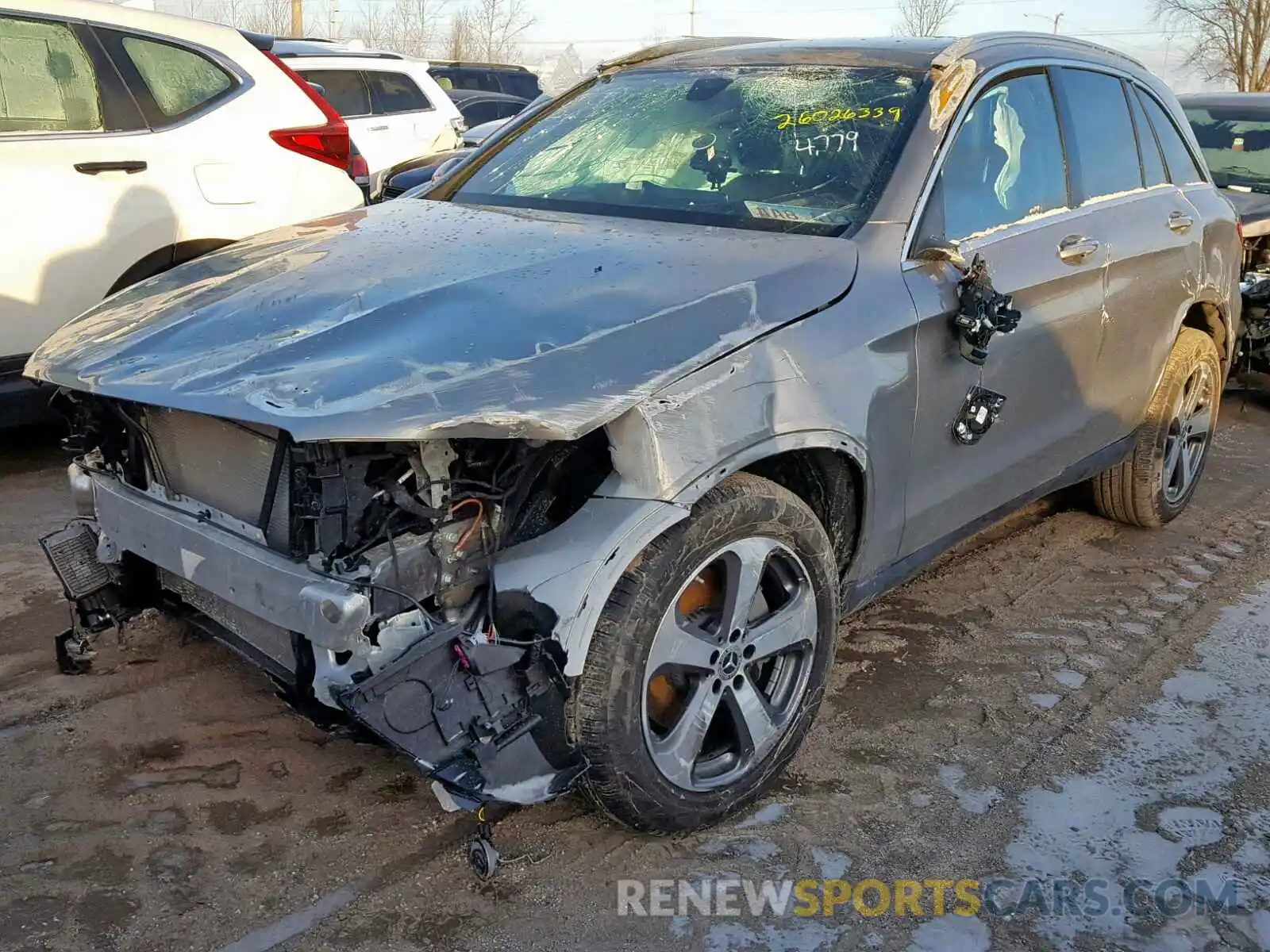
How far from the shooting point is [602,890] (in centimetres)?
252

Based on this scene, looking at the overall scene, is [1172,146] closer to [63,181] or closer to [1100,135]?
[1100,135]

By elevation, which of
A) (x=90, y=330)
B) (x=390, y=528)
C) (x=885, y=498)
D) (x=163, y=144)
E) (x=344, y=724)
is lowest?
(x=344, y=724)

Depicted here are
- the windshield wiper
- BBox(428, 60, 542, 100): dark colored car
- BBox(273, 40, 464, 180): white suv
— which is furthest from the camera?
BBox(428, 60, 542, 100): dark colored car

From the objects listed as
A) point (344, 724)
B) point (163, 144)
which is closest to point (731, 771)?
point (344, 724)

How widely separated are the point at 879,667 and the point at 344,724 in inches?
72.0

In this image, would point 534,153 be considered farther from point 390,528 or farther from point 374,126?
point 374,126

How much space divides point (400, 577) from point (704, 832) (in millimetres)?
993

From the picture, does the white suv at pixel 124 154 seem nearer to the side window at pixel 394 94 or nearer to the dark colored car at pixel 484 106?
the side window at pixel 394 94

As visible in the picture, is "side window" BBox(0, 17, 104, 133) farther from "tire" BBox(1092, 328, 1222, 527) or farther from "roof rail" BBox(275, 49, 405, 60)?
"roof rail" BBox(275, 49, 405, 60)

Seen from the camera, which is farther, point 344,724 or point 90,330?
point 90,330

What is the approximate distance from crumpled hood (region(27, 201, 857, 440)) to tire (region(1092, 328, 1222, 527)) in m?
2.20

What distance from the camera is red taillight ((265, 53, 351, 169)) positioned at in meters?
5.46

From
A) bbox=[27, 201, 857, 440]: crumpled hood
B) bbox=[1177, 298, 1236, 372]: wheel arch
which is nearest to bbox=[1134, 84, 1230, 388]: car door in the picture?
bbox=[1177, 298, 1236, 372]: wheel arch

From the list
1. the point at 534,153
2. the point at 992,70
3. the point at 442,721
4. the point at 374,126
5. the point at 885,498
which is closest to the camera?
the point at 442,721
